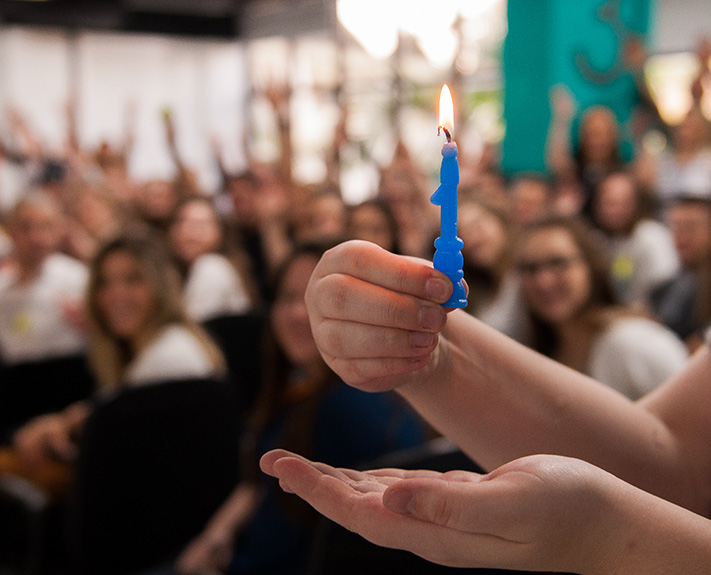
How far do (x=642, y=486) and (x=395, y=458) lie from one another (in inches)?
16.5

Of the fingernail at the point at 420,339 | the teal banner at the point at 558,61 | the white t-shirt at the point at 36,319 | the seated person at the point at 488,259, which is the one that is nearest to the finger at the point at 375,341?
the fingernail at the point at 420,339

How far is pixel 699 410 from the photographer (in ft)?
2.75

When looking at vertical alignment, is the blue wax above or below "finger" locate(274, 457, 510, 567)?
above

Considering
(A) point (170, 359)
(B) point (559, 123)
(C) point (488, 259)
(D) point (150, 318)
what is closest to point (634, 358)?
(C) point (488, 259)

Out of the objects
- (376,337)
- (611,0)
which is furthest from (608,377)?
(611,0)

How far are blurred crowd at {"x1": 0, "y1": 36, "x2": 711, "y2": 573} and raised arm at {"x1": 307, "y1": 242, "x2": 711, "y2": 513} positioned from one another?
28.7 inches

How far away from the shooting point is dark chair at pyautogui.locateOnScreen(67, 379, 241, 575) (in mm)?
1676

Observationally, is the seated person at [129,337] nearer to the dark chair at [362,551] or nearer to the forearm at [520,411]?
the dark chair at [362,551]

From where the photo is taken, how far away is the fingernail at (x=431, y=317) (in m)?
0.55

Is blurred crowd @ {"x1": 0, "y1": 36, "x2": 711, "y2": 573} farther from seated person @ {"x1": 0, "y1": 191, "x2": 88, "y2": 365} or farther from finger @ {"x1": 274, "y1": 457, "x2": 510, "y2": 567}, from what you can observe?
finger @ {"x1": 274, "y1": 457, "x2": 510, "y2": 567}

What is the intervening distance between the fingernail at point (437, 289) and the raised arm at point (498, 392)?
5 cm

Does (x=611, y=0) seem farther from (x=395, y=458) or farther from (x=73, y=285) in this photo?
(x=395, y=458)

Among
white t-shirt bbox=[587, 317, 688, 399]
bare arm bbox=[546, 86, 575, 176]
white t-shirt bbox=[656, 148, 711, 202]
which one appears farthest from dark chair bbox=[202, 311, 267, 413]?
bare arm bbox=[546, 86, 575, 176]

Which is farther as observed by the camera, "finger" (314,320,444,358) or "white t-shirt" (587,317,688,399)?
"white t-shirt" (587,317,688,399)
